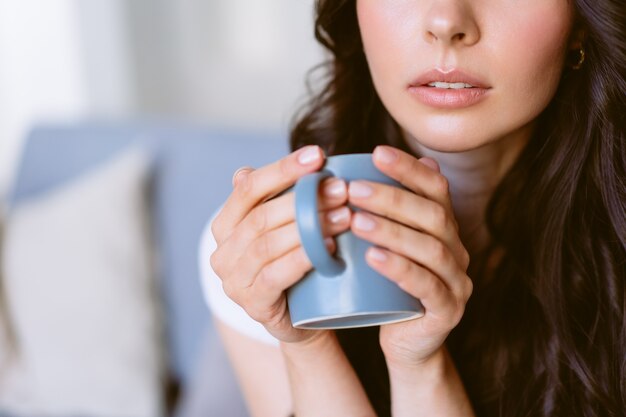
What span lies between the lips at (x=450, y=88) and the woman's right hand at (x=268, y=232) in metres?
0.26

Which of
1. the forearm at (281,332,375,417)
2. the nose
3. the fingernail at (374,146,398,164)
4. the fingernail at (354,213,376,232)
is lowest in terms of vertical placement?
the forearm at (281,332,375,417)

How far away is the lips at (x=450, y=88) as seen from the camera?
88 centimetres

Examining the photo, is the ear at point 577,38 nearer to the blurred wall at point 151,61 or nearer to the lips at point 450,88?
the lips at point 450,88

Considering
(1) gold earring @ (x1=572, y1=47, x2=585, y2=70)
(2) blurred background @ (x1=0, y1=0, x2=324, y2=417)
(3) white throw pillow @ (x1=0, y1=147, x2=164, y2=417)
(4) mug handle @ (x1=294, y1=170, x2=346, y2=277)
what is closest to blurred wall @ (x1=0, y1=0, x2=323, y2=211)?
(2) blurred background @ (x1=0, y1=0, x2=324, y2=417)

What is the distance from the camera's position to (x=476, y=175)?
113cm

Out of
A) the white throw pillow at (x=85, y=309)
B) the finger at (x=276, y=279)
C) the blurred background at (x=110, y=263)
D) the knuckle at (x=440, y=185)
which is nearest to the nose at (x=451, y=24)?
the knuckle at (x=440, y=185)

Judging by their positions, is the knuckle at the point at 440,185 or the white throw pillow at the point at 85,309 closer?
the knuckle at the point at 440,185

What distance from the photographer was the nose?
0.84 metres

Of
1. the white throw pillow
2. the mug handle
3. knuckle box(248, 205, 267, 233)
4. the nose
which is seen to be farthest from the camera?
the white throw pillow

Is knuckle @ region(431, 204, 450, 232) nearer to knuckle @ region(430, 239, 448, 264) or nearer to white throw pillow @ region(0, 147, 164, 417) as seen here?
knuckle @ region(430, 239, 448, 264)

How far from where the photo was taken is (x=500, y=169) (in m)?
1.14

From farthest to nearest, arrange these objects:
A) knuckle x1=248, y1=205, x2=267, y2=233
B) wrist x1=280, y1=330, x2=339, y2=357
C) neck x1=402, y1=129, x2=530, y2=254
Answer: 1. neck x1=402, y1=129, x2=530, y2=254
2. wrist x1=280, y1=330, x2=339, y2=357
3. knuckle x1=248, y1=205, x2=267, y2=233

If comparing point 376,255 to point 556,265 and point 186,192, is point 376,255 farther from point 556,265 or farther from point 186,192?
point 186,192

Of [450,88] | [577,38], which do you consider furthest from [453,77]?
[577,38]
